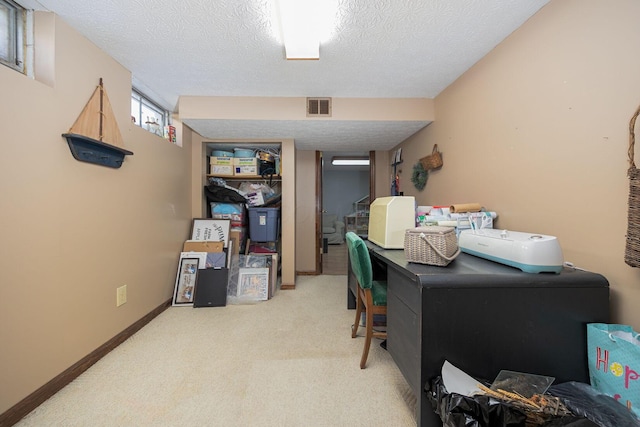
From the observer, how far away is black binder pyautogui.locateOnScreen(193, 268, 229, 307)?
2610 millimetres

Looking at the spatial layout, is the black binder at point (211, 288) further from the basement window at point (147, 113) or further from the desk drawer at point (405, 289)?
the desk drawer at point (405, 289)

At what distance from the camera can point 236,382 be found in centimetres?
146

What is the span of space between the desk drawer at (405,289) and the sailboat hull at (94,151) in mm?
2109

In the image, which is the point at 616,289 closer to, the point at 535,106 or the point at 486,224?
the point at 486,224

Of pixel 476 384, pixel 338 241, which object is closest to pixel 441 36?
pixel 476 384

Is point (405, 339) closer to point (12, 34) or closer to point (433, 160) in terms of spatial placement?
point (433, 160)

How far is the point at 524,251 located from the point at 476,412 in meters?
0.67

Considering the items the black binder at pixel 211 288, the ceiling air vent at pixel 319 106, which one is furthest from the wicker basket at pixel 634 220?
the black binder at pixel 211 288

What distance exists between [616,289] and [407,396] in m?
1.12

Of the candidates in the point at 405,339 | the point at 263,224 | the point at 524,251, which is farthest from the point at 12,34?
the point at 524,251

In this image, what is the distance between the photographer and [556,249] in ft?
3.30

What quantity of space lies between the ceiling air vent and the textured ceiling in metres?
0.10

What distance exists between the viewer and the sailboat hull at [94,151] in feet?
4.91

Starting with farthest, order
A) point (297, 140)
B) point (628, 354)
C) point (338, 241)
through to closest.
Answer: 1. point (338, 241)
2. point (297, 140)
3. point (628, 354)
